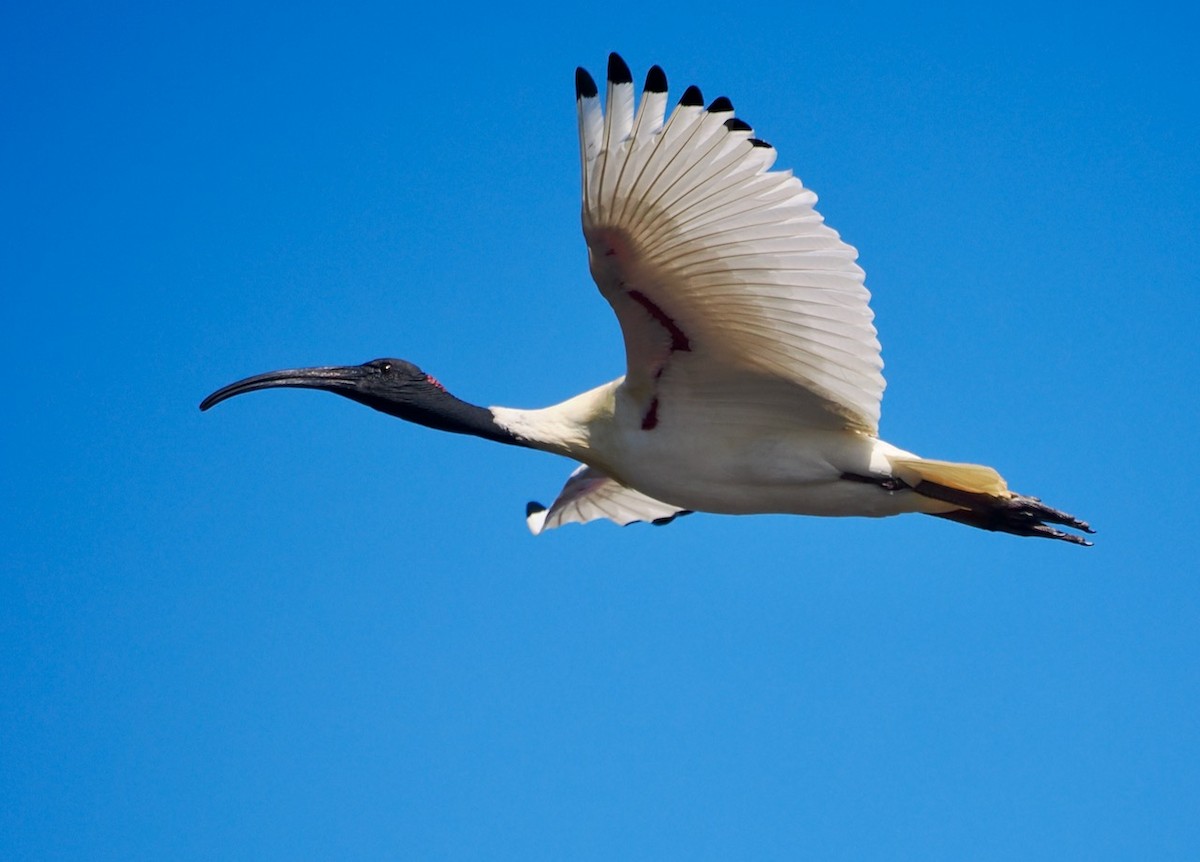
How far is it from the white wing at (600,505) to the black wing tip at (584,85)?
3.80m

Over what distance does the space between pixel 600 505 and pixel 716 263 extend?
10.9 feet

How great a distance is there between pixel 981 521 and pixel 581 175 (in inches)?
118

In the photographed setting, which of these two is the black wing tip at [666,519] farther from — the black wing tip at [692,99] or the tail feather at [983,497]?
the black wing tip at [692,99]

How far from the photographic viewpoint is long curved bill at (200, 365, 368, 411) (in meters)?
8.39

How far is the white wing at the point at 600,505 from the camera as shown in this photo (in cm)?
968

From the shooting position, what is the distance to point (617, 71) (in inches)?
242

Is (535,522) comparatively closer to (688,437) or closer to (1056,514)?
(688,437)

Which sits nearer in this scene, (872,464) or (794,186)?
(794,186)

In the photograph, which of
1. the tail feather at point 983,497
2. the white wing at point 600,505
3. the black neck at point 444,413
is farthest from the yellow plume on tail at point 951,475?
the white wing at point 600,505

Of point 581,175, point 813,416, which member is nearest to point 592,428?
point 813,416

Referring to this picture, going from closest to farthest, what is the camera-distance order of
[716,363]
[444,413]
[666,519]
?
[716,363]
[444,413]
[666,519]

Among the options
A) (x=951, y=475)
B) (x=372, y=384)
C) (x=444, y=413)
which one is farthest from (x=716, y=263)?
(x=372, y=384)

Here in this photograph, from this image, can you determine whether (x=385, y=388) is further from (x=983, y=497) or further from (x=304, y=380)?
(x=983, y=497)

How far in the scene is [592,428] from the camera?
787 cm
